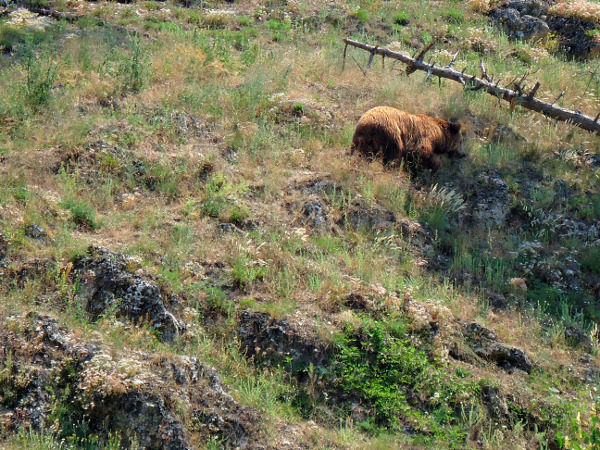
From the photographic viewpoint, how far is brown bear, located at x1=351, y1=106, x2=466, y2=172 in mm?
11195

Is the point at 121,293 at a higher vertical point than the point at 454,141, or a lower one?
lower

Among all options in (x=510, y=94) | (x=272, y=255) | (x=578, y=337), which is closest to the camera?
(x=578, y=337)

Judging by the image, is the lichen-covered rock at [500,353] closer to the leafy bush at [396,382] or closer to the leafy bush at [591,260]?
the leafy bush at [396,382]

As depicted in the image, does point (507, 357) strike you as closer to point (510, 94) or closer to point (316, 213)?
point (316, 213)

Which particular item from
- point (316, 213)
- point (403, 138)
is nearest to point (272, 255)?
point (316, 213)

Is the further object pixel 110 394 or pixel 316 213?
pixel 316 213

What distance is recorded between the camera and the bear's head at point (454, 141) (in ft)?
39.1

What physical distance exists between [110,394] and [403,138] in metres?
7.06

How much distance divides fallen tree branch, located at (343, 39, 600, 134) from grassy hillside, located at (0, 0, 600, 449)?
8.9 inches

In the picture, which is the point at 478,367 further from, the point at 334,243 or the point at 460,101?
the point at 460,101

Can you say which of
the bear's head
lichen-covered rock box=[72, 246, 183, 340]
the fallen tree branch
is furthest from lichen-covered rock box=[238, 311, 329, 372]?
the fallen tree branch

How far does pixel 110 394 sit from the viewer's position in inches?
239

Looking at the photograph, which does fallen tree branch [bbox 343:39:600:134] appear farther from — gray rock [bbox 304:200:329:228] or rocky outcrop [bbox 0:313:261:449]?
rocky outcrop [bbox 0:313:261:449]

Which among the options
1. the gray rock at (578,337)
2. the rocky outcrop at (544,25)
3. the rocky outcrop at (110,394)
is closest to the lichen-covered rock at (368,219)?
the gray rock at (578,337)
